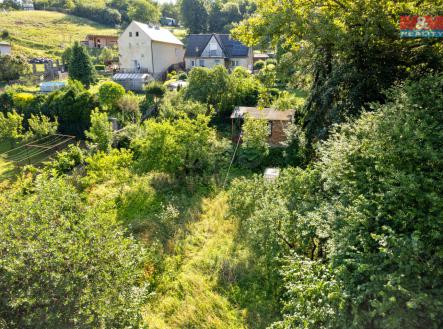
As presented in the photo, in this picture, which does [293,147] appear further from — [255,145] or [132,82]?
[132,82]

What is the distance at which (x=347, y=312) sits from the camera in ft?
16.8

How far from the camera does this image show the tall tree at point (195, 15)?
68.2 meters

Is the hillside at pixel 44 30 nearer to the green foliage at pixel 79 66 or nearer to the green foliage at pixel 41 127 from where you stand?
the green foliage at pixel 79 66

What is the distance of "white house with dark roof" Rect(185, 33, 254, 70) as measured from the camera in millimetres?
44000

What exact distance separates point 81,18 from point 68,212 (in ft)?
314

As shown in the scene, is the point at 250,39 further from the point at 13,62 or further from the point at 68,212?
the point at 13,62

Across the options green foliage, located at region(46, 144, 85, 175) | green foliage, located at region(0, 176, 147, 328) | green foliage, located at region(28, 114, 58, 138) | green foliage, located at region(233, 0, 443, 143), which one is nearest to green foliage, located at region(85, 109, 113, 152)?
green foliage, located at region(46, 144, 85, 175)

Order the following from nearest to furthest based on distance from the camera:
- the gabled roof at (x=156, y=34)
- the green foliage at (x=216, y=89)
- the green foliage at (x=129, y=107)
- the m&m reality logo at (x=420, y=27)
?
1. the m&m reality logo at (x=420, y=27)
2. the green foliage at (x=216, y=89)
3. the green foliage at (x=129, y=107)
4. the gabled roof at (x=156, y=34)

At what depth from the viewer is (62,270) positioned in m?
6.16

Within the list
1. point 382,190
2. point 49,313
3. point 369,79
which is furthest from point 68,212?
point 369,79

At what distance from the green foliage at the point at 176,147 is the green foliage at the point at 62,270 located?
306 inches

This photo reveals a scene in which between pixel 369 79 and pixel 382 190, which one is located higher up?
pixel 369 79

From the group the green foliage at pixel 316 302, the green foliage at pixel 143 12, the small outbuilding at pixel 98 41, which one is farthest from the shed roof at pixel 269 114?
the green foliage at pixel 143 12

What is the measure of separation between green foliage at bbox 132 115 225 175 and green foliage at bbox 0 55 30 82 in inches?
1314
